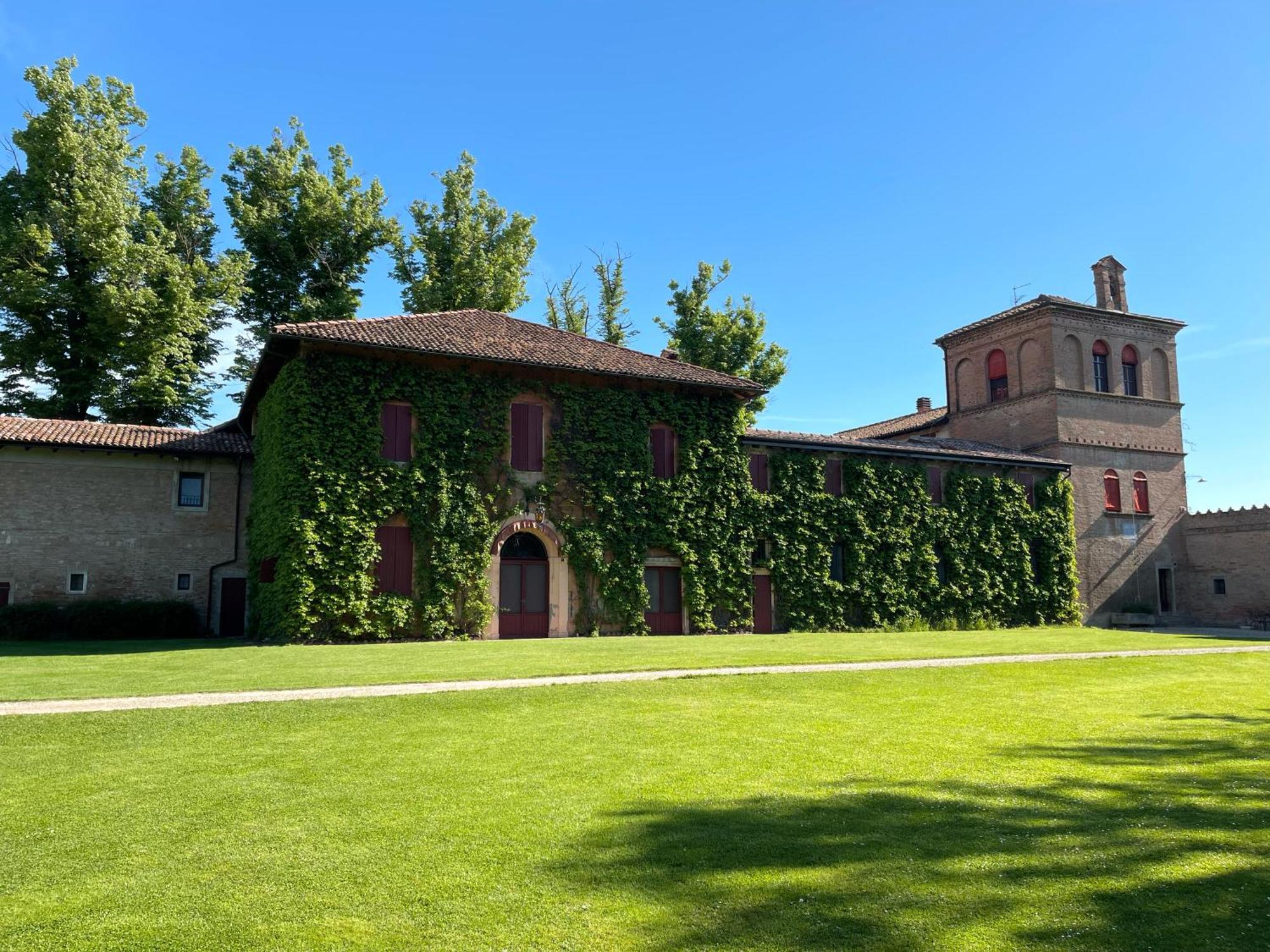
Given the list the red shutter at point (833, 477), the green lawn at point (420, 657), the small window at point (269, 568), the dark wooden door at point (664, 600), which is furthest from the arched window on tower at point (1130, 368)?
the small window at point (269, 568)

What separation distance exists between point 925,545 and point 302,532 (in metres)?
20.2

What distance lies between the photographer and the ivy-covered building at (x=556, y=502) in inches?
872

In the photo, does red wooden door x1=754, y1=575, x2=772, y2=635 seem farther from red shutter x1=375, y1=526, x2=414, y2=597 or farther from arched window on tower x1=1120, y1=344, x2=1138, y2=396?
arched window on tower x1=1120, y1=344, x2=1138, y2=396

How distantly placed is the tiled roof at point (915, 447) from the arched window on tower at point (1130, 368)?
18.6 ft

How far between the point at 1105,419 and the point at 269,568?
32.3 meters

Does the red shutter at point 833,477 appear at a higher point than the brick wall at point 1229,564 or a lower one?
higher

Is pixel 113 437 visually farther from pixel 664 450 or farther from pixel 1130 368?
pixel 1130 368

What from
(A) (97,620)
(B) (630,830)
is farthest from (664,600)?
(B) (630,830)

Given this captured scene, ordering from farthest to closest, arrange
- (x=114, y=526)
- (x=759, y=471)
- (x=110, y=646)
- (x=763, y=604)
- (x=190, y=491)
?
1. (x=759, y=471)
2. (x=763, y=604)
3. (x=190, y=491)
4. (x=114, y=526)
5. (x=110, y=646)

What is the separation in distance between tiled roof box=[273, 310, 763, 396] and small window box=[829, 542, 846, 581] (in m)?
6.07

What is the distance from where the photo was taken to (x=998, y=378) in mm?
38062

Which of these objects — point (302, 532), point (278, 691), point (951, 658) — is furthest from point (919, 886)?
point (302, 532)

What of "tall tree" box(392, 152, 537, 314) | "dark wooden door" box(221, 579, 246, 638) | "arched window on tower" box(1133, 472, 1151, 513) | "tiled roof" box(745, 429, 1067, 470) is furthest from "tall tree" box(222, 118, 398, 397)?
"arched window on tower" box(1133, 472, 1151, 513)

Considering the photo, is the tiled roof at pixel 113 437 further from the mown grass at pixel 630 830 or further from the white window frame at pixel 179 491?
the mown grass at pixel 630 830
